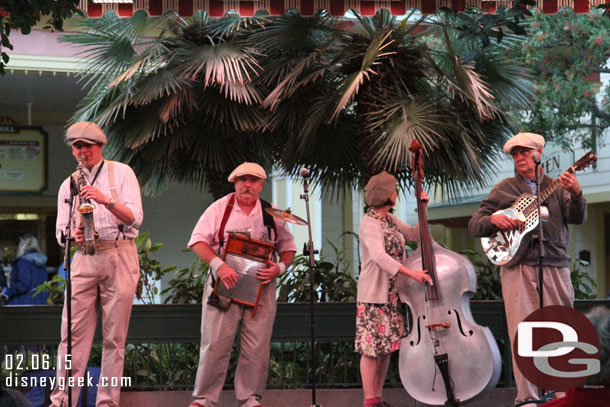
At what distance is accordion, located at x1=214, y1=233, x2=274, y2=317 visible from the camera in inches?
252

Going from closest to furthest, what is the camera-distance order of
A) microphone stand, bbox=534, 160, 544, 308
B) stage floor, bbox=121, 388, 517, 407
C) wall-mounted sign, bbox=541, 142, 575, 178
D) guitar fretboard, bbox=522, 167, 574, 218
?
1. microphone stand, bbox=534, 160, 544, 308
2. guitar fretboard, bbox=522, 167, 574, 218
3. stage floor, bbox=121, 388, 517, 407
4. wall-mounted sign, bbox=541, 142, 575, 178

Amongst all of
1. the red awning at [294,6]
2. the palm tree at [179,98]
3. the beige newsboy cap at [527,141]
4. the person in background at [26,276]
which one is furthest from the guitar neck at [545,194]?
the person in background at [26,276]

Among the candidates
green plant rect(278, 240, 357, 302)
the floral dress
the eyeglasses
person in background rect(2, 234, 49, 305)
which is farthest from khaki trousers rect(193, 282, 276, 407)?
person in background rect(2, 234, 49, 305)

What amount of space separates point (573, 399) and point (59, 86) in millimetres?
12148

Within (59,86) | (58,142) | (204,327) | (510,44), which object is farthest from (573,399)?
(58,142)

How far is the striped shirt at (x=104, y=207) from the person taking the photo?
20.2ft

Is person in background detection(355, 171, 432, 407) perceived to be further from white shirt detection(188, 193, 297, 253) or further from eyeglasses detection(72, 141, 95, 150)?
eyeglasses detection(72, 141, 95, 150)

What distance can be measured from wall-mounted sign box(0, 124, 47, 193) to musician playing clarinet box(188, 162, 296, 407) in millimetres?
7414

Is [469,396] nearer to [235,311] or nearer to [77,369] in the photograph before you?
[235,311]

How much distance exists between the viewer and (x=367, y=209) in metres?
6.84

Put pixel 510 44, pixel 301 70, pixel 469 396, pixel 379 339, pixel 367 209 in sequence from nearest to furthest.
→ 1. pixel 469 396
2. pixel 379 339
3. pixel 367 209
4. pixel 301 70
5. pixel 510 44

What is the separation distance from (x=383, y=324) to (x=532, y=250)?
116cm

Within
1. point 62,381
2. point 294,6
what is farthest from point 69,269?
point 294,6

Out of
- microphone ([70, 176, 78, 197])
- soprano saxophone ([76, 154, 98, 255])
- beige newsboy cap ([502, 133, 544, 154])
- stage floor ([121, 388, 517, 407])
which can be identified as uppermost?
beige newsboy cap ([502, 133, 544, 154])
